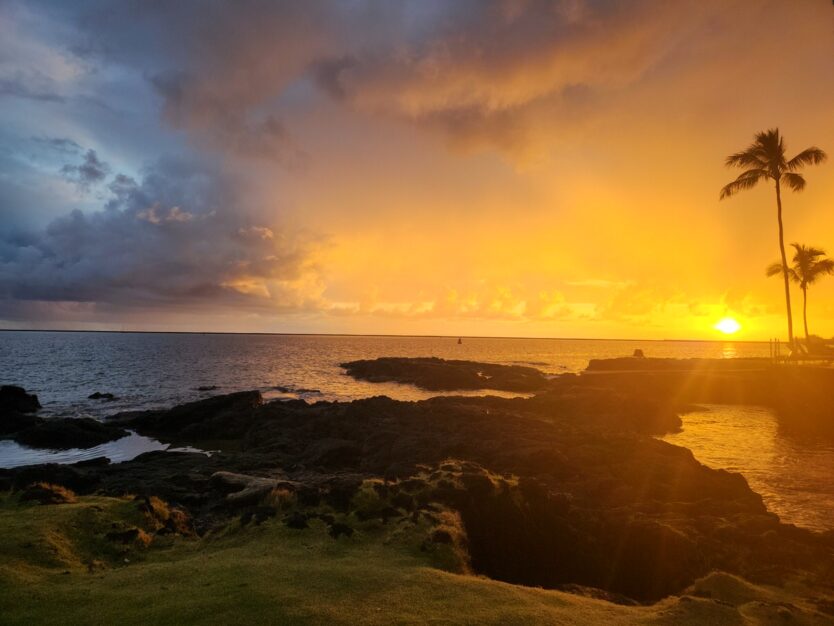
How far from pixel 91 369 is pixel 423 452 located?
97809 mm

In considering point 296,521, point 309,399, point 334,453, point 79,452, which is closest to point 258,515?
point 296,521

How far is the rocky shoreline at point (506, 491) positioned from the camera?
40.3ft

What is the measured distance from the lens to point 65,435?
34625 mm

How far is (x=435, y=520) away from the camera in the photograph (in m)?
12.6

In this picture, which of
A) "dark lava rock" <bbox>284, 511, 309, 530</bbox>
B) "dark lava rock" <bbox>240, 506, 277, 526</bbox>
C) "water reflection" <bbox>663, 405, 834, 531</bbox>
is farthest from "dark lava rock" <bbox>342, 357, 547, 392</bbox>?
"dark lava rock" <bbox>284, 511, 309, 530</bbox>

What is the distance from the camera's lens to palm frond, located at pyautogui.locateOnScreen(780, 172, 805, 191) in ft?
132

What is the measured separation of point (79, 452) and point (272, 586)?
30.5 meters

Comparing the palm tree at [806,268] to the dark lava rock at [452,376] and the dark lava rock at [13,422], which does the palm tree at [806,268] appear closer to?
the dark lava rock at [452,376]

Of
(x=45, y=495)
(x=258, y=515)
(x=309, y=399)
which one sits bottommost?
(x=309, y=399)

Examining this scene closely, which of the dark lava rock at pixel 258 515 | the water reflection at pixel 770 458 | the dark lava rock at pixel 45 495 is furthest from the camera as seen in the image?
the water reflection at pixel 770 458

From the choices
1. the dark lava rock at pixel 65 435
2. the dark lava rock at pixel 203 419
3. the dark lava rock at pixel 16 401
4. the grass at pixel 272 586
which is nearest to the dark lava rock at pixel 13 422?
the dark lava rock at pixel 65 435

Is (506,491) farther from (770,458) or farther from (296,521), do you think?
(770,458)

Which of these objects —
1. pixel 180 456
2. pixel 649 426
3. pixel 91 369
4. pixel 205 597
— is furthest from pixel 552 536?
pixel 91 369

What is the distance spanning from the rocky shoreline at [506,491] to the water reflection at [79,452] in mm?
3661
